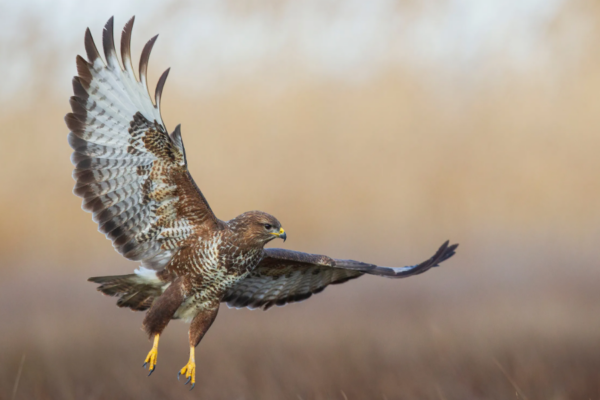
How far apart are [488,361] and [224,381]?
4038mm

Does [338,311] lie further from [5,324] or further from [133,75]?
[133,75]

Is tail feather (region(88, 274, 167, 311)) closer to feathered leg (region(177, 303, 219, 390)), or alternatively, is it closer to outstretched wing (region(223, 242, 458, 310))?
feathered leg (region(177, 303, 219, 390))

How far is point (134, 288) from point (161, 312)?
575 millimetres

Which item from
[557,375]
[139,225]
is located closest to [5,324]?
[139,225]

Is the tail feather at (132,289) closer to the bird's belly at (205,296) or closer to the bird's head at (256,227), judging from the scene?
the bird's belly at (205,296)

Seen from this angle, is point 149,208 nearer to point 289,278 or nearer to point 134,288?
point 134,288

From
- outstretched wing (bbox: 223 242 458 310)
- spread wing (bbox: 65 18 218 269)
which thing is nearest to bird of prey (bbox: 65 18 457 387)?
spread wing (bbox: 65 18 218 269)

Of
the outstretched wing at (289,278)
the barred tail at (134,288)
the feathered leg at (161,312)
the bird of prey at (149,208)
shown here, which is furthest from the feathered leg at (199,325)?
the outstretched wing at (289,278)

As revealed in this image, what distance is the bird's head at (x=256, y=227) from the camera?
253 inches

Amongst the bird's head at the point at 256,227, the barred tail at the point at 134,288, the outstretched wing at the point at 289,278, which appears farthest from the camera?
the outstretched wing at the point at 289,278

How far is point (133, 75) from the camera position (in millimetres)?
6125

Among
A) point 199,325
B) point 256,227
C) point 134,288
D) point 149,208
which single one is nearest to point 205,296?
point 199,325

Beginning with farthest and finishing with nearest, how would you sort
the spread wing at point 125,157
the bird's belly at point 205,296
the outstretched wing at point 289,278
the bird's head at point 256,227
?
the outstretched wing at point 289,278 < the bird's belly at point 205,296 < the bird's head at point 256,227 < the spread wing at point 125,157

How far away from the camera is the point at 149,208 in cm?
649
